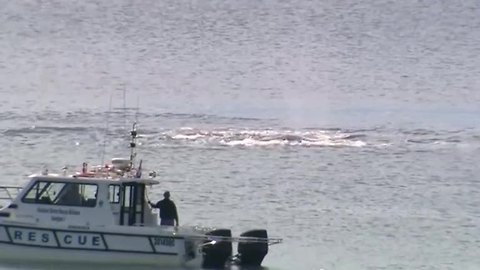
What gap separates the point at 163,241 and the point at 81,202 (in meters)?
1.67

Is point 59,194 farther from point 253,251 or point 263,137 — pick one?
point 263,137

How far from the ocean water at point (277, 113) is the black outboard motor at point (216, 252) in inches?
44.7

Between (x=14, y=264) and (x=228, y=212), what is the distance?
7.20 meters

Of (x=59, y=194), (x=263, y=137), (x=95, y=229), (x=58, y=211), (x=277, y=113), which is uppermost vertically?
(x=277, y=113)

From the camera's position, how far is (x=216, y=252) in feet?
104

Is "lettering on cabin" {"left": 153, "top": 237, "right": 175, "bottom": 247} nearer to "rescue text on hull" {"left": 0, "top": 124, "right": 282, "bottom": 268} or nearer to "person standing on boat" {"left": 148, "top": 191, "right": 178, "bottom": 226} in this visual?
"rescue text on hull" {"left": 0, "top": 124, "right": 282, "bottom": 268}

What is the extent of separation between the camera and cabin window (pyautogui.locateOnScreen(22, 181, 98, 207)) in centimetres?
3153

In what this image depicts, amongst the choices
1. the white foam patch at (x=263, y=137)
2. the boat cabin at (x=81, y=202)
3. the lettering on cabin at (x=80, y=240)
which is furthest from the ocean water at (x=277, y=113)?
the boat cabin at (x=81, y=202)

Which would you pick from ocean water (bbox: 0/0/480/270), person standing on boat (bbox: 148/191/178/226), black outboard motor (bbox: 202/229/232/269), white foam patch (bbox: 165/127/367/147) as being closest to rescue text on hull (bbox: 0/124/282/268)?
black outboard motor (bbox: 202/229/232/269)

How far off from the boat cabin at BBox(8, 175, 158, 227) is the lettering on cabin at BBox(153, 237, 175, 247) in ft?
1.48

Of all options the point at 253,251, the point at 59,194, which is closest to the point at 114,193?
the point at 59,194

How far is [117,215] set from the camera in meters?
31.6

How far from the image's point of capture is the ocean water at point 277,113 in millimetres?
37125

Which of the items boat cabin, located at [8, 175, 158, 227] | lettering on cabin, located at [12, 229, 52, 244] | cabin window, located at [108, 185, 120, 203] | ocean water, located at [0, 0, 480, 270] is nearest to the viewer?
boat cabin, located at [8, 175, 158, 227]
